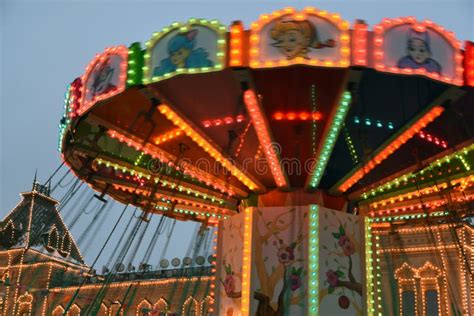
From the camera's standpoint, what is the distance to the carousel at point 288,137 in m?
9.48

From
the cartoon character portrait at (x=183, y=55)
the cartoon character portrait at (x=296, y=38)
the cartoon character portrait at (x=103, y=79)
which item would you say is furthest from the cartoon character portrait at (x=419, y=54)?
the cartoon character portrait at (x=103, y=79)

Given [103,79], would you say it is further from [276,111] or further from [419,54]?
[419,54]

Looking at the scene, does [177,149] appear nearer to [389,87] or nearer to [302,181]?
[302,181]

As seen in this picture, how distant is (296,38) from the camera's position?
930 centimetres

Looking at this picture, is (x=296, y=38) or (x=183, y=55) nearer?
(x=296, y=38)

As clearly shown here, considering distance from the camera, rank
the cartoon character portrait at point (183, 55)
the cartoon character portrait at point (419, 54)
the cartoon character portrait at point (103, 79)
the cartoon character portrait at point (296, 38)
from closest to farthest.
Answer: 1. the cartoon character portrait at point (296, 38)
2. the cartoon character portrait at point (419, 54)
3. the cartoon character portrait at point (183, 55)
4. the cartoon character portrait at point (103, 79)

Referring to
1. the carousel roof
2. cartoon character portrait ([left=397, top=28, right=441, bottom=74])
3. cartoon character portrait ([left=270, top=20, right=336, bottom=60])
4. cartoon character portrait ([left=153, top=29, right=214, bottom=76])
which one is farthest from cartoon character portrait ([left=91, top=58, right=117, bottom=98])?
cartoon character portrait ([left=397, top=28, right=441, bottom=74])

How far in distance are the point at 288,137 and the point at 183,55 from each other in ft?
8.67

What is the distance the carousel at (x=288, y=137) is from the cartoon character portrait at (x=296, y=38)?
0.07ft

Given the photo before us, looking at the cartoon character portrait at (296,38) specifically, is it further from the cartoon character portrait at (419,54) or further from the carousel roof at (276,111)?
the cartoon character portrait at (419,54)

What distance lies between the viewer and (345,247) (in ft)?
38.6

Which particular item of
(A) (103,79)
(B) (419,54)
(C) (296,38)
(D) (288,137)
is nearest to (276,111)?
(D) (288,137)

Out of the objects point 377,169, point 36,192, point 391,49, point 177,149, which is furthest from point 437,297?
point 36,192

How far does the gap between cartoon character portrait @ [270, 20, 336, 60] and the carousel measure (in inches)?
0.9
